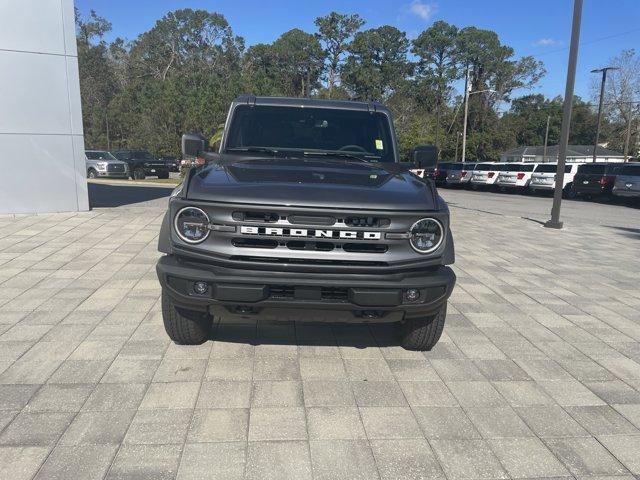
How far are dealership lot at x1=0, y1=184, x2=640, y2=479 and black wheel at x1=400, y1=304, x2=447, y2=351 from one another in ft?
0.38

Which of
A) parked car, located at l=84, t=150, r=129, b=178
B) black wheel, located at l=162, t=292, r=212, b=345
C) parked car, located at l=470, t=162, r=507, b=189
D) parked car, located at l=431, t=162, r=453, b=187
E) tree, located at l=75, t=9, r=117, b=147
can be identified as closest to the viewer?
black wheel, located at l=162, t=292, r=212, b=345

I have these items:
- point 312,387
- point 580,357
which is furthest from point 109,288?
point 580,357

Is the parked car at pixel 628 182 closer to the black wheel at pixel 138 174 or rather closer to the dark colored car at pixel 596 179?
the dark colored car at pixel 596 179

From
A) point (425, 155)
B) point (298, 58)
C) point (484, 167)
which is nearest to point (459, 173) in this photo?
point (484, 167)

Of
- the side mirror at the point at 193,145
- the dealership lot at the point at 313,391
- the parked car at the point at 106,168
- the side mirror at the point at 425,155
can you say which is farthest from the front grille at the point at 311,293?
the parked car at the point at 106,168

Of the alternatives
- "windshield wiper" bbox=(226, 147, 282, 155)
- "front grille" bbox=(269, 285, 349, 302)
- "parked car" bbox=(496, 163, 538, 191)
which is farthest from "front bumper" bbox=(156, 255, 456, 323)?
"parked car" bbox=(496, 163, 538, 191)

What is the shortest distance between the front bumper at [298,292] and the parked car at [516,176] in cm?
2391

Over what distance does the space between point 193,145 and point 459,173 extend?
89.0 feet

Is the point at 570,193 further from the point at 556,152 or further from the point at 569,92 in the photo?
the point at 556,152

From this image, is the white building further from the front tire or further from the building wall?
the building wall

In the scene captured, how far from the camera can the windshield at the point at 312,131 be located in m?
4.62

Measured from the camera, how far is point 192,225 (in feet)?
10.7

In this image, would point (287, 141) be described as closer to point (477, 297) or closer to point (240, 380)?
point (240, 380)

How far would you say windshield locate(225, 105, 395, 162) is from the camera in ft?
15.2
